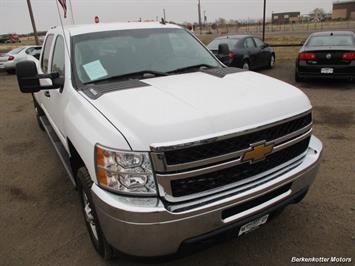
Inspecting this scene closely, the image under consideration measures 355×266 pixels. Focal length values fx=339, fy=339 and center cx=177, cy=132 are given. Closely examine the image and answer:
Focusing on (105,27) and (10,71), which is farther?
(10,71)

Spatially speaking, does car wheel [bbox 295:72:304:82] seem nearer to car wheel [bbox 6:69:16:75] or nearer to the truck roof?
the truck roof

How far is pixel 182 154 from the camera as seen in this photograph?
2.08m

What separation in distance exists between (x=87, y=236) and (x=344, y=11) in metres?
97.6

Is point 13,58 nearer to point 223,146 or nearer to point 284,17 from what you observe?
point 223,146

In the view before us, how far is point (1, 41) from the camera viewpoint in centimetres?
6175

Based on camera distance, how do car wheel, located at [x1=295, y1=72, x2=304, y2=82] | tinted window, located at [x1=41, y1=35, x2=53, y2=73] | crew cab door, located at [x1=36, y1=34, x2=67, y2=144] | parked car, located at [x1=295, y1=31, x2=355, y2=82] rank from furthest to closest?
car wheel, located at [x1=295, y1=72, x2=304, y2=82], parked car, located at [x1=295, y1=31, x2=355, y2=82], tinted window, located at [x1=41, y1=35, x2=53, y2=73], crew cab door, located at [x1=36, y1=34, x2=67, y2=144]

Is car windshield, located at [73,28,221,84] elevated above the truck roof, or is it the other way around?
the truck roof

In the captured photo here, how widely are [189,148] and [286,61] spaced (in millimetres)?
14501

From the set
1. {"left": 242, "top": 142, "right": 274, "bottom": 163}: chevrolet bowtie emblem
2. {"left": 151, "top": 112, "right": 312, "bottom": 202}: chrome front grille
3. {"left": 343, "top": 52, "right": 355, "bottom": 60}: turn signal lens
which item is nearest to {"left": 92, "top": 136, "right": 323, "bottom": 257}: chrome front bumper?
{"left": 151, "top": 112, "right": 312, "bottom": 202}: chrome front grille

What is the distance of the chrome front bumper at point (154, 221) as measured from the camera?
81.9 inches

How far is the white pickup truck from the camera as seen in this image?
82.7 inches

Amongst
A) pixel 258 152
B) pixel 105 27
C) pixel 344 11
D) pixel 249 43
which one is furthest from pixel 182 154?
pixel 344 11

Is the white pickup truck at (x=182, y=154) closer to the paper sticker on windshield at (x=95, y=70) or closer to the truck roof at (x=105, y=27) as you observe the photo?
the paper sticker on windshield at (x=95, y=70)

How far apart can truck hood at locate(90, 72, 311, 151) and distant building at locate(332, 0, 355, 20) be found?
297 feet
